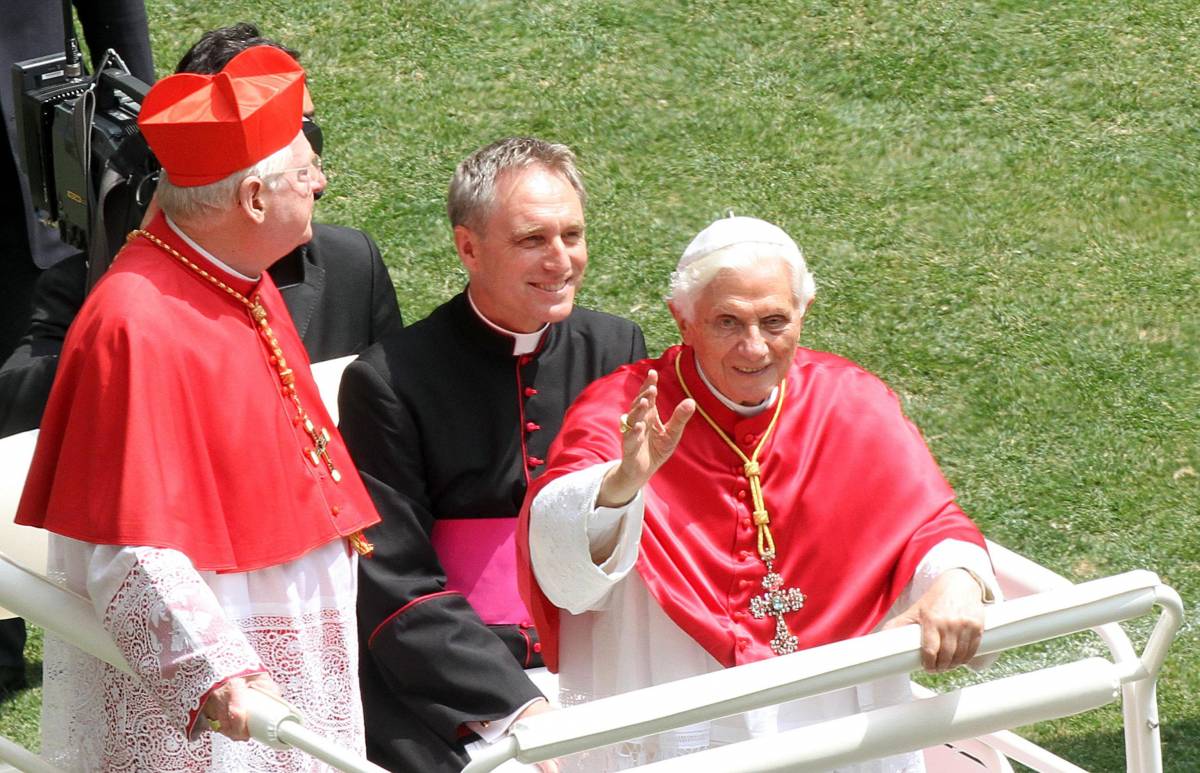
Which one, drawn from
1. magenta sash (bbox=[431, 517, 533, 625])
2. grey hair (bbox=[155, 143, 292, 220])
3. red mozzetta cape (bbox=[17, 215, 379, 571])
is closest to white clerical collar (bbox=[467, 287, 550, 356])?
magenta sash (bbox=[431, 517, 533, 625])

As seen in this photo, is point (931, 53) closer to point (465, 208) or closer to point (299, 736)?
point (465, 208)

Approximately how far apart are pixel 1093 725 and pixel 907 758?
1619mm

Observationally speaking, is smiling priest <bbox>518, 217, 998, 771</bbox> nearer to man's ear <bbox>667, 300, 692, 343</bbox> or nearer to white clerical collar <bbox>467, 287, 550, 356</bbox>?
man's ear <bbox>667, 300, 692, 343</bbox>

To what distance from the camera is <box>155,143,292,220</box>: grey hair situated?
2.98 m

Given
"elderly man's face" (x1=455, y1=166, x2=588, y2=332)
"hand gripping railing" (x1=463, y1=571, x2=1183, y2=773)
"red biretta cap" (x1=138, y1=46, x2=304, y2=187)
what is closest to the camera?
"hand gripping railing" (x1=463, y1=571, x2=1183, y2=773)

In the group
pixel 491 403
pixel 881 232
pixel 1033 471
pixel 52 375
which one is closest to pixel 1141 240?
pixel 881 232

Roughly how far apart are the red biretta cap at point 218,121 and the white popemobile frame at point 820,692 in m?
0.69

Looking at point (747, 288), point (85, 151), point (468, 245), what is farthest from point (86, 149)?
point (747, 288)

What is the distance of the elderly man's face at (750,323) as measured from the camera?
321cm

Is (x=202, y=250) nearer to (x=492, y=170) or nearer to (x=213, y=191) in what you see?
(x=213, y=191)

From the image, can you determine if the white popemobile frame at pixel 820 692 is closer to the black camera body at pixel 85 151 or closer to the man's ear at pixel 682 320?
the man's ear at pixel 682 320

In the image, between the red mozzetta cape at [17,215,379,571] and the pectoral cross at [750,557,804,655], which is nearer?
the red mozzetta cape at [17,215,379,571]

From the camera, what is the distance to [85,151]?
→ 12.4 ft

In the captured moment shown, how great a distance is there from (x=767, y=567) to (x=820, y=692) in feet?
2.16
